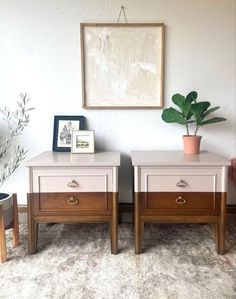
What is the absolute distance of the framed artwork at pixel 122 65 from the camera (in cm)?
217

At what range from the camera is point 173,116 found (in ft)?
6.78

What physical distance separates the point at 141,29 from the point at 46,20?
0.75 metres

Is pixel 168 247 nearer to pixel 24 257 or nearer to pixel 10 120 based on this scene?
pixel 24 257

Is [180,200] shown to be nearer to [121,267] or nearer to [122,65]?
[121,267]

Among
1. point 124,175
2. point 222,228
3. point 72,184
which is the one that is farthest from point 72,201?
point 222,228

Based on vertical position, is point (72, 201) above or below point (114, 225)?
above

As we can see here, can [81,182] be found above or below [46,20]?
below

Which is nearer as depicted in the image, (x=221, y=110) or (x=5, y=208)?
(x=5, y=208)

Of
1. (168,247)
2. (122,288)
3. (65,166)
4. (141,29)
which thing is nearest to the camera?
(122,288)

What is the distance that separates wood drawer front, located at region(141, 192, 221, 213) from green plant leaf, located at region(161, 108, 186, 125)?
0.55 m

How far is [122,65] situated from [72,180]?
1011 millimetres

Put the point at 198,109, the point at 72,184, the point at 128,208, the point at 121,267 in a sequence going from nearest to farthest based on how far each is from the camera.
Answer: the point at 121,267, the point at 72,184, the point at 198,109, the point at 128,208

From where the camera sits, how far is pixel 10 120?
7.50 ft

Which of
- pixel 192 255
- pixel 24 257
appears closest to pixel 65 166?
pixel 24 257
